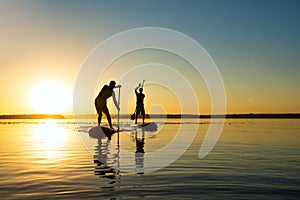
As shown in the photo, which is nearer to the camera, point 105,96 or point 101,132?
point 101,132

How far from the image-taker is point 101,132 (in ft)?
85.9

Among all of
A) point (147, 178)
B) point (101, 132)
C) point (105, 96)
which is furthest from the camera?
point (105, 96)

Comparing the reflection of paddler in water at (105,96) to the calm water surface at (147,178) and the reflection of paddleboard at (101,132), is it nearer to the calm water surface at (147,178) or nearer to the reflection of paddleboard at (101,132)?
the reflection of paddleboard at (101,132)

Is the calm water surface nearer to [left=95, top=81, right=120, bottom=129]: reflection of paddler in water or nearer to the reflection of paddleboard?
the reflection of paddleboard

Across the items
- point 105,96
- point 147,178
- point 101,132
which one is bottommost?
point 147,178

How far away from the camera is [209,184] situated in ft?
29.7

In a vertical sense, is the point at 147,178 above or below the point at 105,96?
below

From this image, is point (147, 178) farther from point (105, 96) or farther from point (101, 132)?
point (105, 96)

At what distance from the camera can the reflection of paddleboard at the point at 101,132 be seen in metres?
25.9

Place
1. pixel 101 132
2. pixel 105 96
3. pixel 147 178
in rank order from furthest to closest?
1. pixel 105 96
2. pixel 101 132
3. pixel 147 178

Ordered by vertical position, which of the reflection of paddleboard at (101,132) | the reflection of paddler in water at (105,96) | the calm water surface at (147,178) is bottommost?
the calm water surface at (147,178)

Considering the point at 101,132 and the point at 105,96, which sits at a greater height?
the point at 105,96

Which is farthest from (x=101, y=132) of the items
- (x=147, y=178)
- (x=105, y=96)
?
(x=147, y=178)

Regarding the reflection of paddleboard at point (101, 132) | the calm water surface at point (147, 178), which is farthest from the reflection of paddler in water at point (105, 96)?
the calm water surface at point (147, 178)
